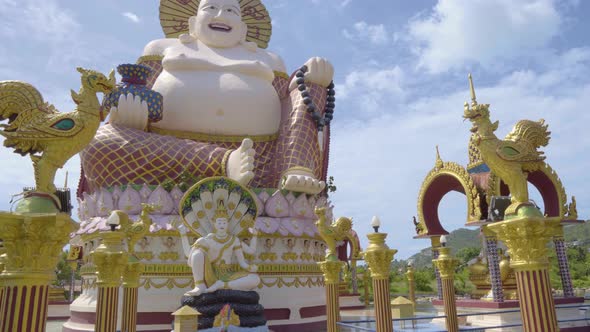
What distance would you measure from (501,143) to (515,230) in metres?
1.29

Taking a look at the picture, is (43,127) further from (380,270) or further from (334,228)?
(334,228)

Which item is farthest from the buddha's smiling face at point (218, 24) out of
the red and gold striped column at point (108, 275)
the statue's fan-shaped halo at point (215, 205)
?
the red and gold striped column at point (108, 275)

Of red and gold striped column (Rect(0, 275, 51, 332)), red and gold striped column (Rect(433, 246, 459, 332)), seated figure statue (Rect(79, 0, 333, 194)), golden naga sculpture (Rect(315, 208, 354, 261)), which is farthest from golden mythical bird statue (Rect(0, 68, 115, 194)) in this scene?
red and gold striped column (Rect(433, 246, 459, 332))

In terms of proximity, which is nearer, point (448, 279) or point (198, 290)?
point (448, 279)

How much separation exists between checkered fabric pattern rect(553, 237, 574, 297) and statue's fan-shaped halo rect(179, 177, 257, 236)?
931 cm

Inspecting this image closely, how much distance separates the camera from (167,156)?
1293cm

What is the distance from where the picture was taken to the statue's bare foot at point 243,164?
12047 mm

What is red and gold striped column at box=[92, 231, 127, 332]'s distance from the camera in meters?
7.18

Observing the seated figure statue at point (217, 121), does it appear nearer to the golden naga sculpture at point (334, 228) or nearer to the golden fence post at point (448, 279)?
the golden naga sculpture at point (334, 228)

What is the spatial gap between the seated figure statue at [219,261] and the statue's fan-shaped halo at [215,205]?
9.6 inches

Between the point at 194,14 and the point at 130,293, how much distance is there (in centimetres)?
1274

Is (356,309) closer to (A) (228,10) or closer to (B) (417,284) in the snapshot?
(A) (228,10)

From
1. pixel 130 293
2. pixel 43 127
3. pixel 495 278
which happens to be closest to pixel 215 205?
pixel 130 293

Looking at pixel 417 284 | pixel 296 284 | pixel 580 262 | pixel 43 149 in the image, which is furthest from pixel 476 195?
pixel 580 262
